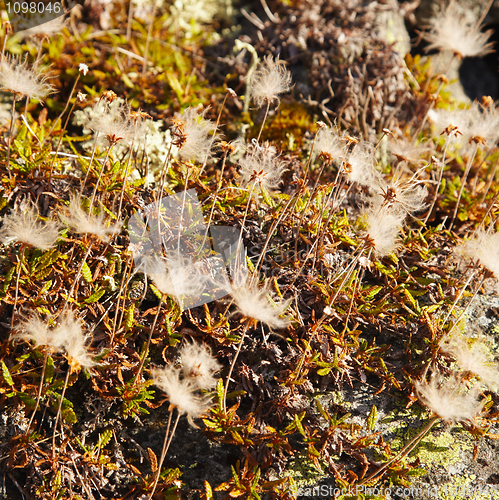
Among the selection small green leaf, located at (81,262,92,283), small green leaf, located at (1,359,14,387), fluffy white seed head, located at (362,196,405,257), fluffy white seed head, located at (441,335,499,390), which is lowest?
small green leaf, located at (1,359,14,387)

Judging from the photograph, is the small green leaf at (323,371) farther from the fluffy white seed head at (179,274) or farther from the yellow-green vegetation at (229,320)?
the fluffy white seed head at (179,274)

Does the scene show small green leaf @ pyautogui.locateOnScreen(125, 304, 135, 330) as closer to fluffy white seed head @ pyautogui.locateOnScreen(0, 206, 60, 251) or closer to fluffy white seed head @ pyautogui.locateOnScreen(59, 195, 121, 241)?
fluffy white seed head @ pyautogui.locateOnScreen(59, 195, 121, 241)

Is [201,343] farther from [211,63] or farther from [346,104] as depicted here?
[211,63]

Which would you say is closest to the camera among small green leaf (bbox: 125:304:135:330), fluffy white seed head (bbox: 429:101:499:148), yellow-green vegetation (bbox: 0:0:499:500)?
yellow-green vegetation (bbox: 0:0:499:500)

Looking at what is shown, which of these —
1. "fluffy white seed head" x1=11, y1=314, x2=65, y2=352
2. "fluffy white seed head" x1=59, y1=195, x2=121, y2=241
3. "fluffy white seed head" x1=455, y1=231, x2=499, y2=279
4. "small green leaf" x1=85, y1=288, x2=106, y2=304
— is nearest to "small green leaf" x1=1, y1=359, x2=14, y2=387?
"fluffy white seed head" x1=11, y1=314, x2=65, y2=352

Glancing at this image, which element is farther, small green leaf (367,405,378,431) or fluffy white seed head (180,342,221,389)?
small green leaf (367,405,378,431)

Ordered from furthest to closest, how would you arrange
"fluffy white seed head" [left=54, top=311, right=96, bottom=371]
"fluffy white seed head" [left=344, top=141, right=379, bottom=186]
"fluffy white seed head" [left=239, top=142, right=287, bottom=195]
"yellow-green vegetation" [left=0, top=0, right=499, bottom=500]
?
"fluffy white seed head" [left=239, top=142, right=287, bottom=195] < "fluffy white seed head" [left=344, top=141, right=379, bottom=186] < "yellow-green vegetation" [left=0, top=0, right=499, bottom=500] < "fluffy white seed head" [left=54, top=311, right=96, bottom=371]

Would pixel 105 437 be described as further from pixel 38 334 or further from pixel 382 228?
pixel 382 228

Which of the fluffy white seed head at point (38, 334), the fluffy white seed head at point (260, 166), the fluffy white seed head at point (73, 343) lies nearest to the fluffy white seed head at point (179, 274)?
the fluffy white seed head at point (73, 343)
